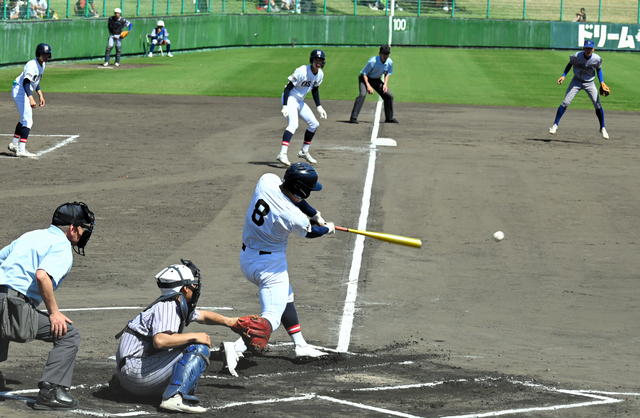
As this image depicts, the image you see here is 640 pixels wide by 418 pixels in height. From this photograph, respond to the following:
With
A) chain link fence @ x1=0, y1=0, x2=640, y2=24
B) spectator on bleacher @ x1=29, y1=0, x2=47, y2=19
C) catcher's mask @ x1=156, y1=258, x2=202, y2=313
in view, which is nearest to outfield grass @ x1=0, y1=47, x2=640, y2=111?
spectator on bleacher @ x1=29, y1=0, x2=47, y2=19

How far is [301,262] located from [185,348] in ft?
15.8

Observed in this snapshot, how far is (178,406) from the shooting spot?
248 inches

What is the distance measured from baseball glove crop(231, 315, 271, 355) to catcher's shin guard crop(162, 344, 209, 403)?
0.76m

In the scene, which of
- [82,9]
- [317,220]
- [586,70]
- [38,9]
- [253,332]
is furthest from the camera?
[82,9]

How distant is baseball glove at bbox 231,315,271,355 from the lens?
738 cm

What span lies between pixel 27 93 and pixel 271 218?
1148 centimetres

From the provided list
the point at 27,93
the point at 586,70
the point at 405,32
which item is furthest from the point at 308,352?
the point at 405,32

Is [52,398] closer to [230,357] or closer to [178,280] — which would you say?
[178,280]

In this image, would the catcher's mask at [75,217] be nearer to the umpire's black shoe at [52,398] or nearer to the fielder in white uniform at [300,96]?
the umpire's black shoe at [52,398]

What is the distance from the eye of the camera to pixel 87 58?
3972 centimetres

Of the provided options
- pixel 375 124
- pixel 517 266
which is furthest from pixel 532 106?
pixel 517 266

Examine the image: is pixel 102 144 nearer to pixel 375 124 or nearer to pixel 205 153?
pixel 205 153

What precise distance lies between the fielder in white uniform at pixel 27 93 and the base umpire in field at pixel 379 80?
9366 millimetres

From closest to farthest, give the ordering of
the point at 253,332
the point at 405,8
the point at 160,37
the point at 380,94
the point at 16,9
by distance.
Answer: the point at 253,332 < the point at 380,94 < the point at 16,9 < the point at 160,37 < the point at 405,8
